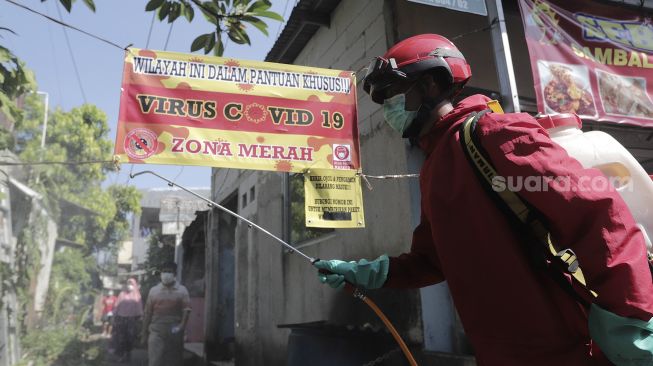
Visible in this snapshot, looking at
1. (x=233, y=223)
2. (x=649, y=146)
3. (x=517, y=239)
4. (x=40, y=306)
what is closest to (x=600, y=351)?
(x=517, y=239)

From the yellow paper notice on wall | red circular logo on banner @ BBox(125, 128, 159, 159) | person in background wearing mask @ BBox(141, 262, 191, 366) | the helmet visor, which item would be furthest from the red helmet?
person in background wearing mask @ BBox(141, 262, 191, 366)

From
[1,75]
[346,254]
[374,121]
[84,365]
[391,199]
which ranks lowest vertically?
[84,365]

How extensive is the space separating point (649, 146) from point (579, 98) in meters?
2.51

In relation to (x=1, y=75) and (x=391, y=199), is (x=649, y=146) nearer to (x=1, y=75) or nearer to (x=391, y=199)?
(x=391, y=199)

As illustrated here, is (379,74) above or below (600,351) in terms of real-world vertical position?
above

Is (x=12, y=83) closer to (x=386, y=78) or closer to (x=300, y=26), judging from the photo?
(x=386, y=78)

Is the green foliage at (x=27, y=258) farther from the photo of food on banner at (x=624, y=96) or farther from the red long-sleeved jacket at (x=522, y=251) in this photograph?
the photo of food on banner at (x=624, y=96)

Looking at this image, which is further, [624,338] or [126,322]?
[126,322]

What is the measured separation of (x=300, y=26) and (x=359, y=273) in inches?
205

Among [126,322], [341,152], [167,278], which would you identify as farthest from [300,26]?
[126,322]

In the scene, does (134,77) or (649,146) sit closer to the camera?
(134,77)

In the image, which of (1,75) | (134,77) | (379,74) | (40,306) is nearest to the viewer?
(379,74)

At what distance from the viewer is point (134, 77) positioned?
3328 millimetres

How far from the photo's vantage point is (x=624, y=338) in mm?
1091
